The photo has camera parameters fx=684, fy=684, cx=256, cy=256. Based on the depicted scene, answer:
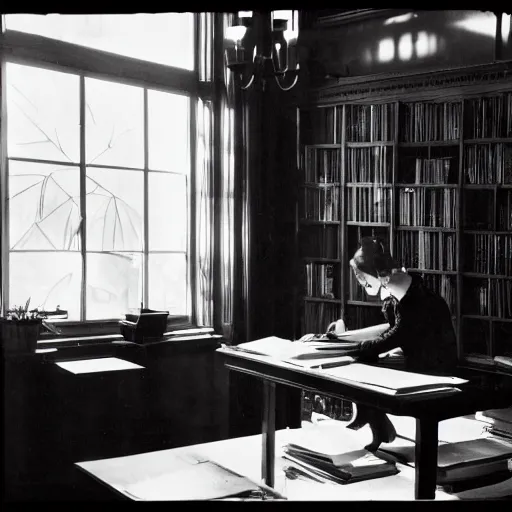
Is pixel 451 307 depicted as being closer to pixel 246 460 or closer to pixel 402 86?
pixel 402 86

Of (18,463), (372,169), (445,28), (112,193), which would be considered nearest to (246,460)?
(18,463)

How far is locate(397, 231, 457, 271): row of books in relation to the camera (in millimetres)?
4117

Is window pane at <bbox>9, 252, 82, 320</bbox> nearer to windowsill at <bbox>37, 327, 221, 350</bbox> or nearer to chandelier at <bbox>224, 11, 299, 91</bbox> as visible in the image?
windowsill at <bbox>37, 327, 221, 350</bbox>

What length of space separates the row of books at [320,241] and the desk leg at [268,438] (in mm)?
2656

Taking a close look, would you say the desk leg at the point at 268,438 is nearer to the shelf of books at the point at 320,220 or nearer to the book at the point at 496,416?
the book at the point at 496,416

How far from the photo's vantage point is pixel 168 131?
158 inches

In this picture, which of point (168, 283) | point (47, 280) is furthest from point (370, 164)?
point (47, 280)

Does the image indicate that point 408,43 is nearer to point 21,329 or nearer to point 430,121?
point 430,121

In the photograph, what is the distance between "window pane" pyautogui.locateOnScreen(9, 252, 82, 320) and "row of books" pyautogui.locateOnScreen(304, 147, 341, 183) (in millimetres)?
1783

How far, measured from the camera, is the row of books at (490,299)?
3.96 meters

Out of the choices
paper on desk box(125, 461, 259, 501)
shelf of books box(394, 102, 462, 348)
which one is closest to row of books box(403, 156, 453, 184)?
shelf of books box(394, 102, 462, 348)

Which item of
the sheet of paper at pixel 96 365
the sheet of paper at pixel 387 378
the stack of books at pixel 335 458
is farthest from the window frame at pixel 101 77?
the sheet of paper at pixel 387 378

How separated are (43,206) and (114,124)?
2.07 feet

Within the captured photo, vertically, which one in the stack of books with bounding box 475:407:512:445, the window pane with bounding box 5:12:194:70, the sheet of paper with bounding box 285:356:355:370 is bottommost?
the stack of books with bounding box 475:407:512:445
